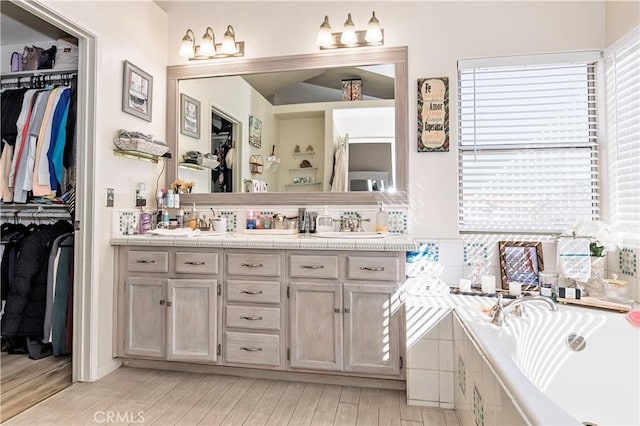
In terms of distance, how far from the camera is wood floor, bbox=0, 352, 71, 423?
1.97 m

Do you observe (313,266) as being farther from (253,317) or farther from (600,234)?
(600,234)

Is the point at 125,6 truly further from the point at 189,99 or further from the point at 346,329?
the point at 346,329

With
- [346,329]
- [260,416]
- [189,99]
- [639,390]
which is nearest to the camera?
[639,390]

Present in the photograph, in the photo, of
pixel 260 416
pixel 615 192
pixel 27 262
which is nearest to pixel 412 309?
pixel 260 416

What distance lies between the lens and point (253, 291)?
7.29 ft

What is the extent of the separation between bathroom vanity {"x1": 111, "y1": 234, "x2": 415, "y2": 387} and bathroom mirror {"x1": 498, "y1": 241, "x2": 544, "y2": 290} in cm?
82

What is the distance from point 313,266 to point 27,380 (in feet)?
6.32

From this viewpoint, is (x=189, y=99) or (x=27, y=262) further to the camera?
(x=189, y=99)

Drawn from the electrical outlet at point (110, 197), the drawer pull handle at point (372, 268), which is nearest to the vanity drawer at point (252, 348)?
the drawer pull handle at point (372, 268)

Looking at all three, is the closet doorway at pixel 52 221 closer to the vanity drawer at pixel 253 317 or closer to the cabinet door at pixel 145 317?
the cabinet door at pixel 145 317

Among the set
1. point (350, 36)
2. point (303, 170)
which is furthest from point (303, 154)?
point (350, 36)

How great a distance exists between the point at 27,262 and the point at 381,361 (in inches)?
97.5

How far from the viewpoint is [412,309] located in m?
1.99

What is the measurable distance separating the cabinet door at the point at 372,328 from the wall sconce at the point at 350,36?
1.73 metres
